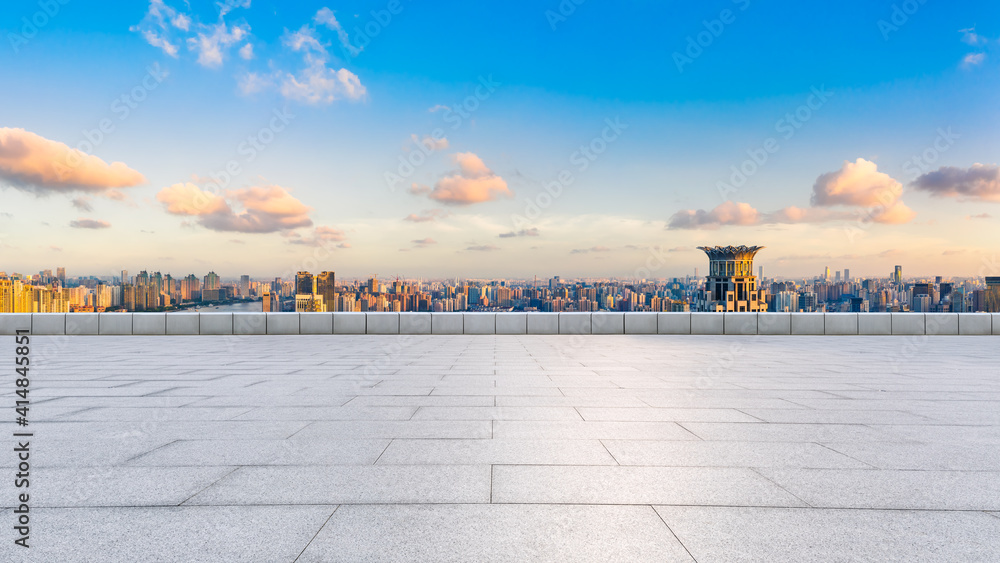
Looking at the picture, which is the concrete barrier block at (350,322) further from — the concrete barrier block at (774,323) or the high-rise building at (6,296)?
the concrete barrier block at (774,323)

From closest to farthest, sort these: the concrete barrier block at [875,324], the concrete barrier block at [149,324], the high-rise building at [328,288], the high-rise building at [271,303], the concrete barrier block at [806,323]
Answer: the concrete barrier block at [149,324], the concrete barrier block at [875,324], the concrete barrier block at [806,323], the high-rise building at [271,303], the high-rise building at [328,288]

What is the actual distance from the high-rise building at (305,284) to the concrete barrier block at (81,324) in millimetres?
7720

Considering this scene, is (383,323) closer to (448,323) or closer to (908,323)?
(448,323)

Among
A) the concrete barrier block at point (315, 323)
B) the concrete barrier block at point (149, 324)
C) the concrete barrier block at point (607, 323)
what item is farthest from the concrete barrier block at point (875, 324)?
the concrete barrier block at point (149, 324)

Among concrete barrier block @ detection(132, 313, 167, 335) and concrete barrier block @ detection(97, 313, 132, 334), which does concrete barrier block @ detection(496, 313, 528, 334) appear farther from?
concrete barrier block @ detection(97, 313, 132, 334)

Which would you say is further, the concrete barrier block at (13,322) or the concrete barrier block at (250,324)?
the concrete barrier block at (250,324)

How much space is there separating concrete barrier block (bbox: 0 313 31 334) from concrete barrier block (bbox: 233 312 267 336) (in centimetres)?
793

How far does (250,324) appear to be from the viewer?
2172 cm

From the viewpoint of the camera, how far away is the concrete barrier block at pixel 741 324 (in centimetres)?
2197

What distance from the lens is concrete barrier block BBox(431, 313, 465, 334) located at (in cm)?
2212

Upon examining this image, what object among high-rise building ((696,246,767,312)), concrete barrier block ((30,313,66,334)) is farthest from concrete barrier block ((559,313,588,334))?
high-rise building ((696,246,767,312))

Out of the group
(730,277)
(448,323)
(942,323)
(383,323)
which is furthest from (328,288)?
(730,277)

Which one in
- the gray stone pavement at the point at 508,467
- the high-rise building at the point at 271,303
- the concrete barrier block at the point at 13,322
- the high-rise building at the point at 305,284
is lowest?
the gray stone pavement at the point at 508,467

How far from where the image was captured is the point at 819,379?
33.4 ft
